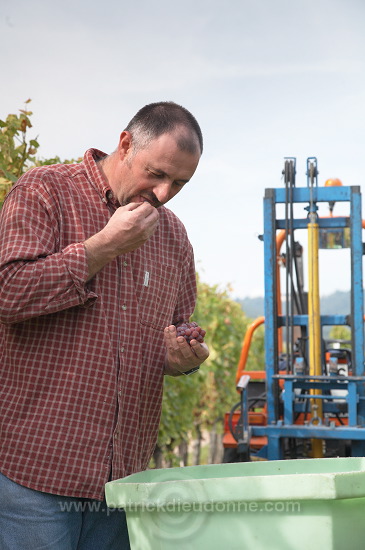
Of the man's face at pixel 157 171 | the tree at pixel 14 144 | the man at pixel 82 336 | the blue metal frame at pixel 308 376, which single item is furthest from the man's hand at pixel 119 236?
the blue metal frame at pixel 308 376

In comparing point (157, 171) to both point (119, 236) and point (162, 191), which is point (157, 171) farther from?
point (119, 236)

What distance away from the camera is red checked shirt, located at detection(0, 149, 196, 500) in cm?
169

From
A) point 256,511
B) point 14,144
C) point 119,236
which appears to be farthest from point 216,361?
point 256,511

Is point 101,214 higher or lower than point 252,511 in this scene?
higher

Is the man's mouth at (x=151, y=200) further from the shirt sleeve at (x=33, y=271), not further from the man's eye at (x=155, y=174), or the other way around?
the shirt sleeve at (x=33, y=271)

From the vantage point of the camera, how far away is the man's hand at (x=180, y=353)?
1.89 m

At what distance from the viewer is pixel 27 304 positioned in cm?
168

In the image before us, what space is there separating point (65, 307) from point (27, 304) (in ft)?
0.28

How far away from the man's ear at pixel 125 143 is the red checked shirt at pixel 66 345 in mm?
92

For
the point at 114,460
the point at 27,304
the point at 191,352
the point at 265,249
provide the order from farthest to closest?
the point at 265,249, the point at 191,352, the point at 114,460, the point at 27,304

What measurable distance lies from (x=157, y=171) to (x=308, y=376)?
2944 millimetres

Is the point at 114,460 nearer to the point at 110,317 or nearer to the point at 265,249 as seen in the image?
the point at 110,317

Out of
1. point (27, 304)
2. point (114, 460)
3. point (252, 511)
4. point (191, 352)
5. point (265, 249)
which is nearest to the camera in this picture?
point (252, 511)

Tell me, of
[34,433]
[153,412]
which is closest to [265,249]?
[153,412]
